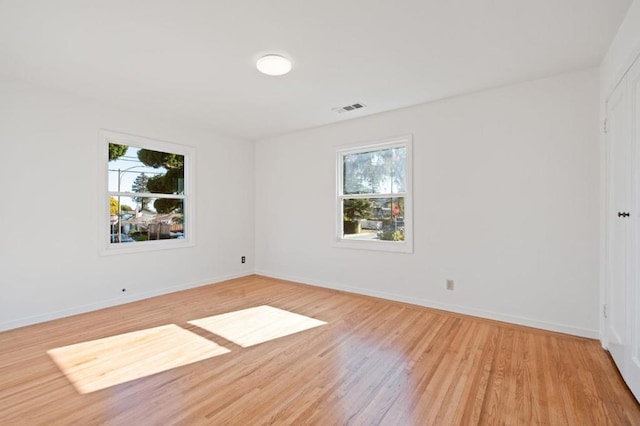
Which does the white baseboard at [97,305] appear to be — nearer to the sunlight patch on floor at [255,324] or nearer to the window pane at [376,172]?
the sunlight patch on floor at [255,324]

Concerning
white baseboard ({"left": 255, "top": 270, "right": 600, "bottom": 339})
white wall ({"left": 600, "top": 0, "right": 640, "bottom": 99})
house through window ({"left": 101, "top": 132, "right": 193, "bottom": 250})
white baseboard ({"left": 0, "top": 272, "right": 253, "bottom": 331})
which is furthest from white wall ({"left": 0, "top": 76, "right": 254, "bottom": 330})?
white wall ({"left": 600, "top": 0, "right": 640, "bottom": 99})

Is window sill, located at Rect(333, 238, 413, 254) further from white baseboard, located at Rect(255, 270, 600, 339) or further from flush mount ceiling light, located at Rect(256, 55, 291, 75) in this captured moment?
flush mount ceiling light, located at Rect(256, 55, 291, 75)

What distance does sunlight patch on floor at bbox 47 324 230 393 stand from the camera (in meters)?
2.15

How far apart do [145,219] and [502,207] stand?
452cm

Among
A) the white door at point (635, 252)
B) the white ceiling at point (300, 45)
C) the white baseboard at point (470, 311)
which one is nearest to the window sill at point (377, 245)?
the white baseboard at point (470, 311)

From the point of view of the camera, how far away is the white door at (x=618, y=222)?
204 cm

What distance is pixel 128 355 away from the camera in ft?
8.11

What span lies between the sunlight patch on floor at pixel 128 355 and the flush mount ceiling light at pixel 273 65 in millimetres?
2511

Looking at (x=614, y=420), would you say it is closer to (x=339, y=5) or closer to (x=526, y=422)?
(x=526, y=422)

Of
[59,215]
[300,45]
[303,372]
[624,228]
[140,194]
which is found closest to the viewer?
[624,228]

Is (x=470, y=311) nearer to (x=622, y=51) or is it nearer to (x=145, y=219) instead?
(x=622, y=51)

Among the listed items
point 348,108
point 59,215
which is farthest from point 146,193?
point 348,108

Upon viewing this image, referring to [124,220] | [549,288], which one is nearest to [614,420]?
[549,288]

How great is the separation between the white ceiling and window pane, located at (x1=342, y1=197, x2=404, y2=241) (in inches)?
53.4
